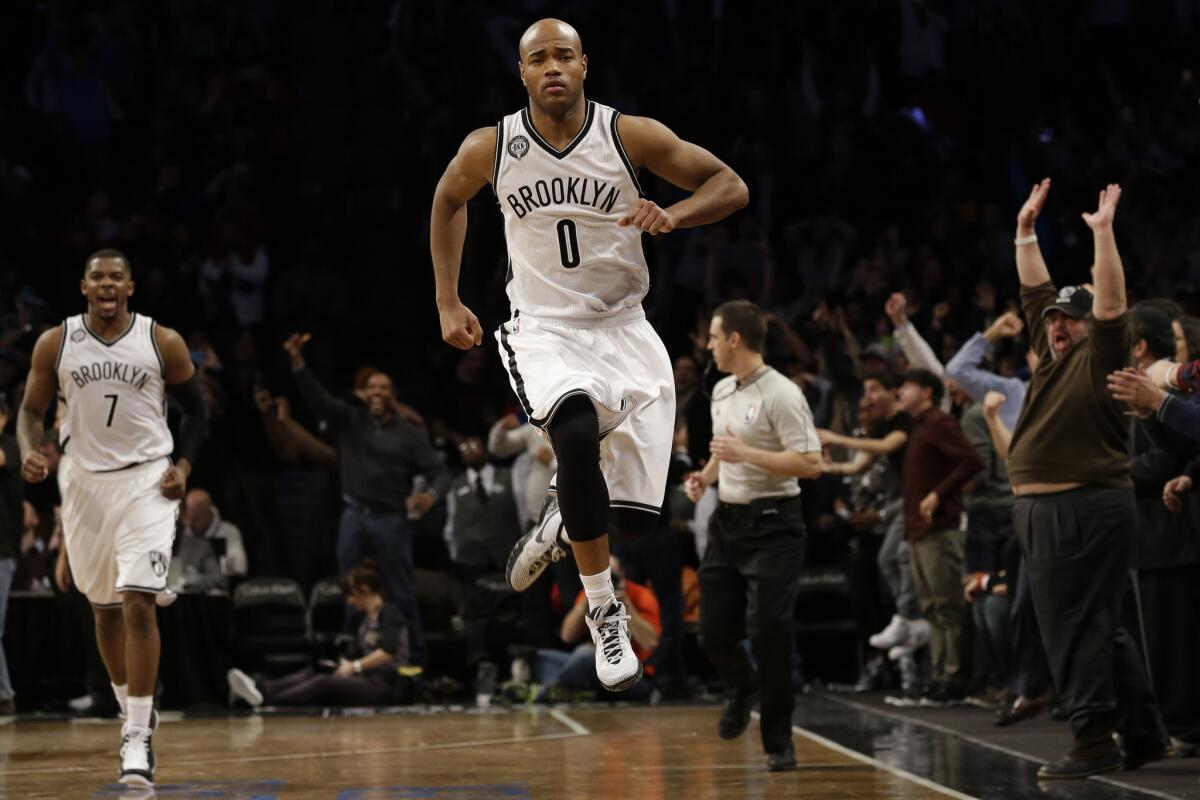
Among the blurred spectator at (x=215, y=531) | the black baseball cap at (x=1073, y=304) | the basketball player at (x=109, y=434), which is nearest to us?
the black baseball cap at (x=1073, y=304)

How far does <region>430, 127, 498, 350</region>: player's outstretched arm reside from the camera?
577 cm

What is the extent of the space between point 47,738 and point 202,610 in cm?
228

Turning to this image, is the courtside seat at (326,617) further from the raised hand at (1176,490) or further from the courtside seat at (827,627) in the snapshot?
the raised hand at (1176,490)

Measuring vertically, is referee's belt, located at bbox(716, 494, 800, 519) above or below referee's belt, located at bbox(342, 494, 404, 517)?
below

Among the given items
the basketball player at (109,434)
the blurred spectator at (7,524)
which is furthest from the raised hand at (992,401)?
the blurred spectator at (7,524)

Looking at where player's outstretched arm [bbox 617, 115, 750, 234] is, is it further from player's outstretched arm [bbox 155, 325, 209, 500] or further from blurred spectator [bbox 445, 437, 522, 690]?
blurred spectator [bbox 445, 437, 522, 690]

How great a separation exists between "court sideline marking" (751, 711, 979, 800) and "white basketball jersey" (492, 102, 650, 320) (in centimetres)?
286

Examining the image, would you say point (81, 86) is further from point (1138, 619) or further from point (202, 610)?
point (1138, 619)

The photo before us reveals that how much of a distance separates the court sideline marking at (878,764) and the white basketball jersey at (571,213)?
9.40ft

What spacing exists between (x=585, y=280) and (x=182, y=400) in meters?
3.63

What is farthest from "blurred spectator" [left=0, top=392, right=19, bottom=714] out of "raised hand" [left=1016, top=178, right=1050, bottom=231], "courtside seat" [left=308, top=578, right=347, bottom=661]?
"raised hand" [left=1016, top=178, right=1050, bottom=231]

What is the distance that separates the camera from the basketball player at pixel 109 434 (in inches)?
324

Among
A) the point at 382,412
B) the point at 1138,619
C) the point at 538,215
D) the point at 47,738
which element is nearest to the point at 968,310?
the point at 382,412

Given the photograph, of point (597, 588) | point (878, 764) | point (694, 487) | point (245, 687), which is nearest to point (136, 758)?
point (694, 487)
